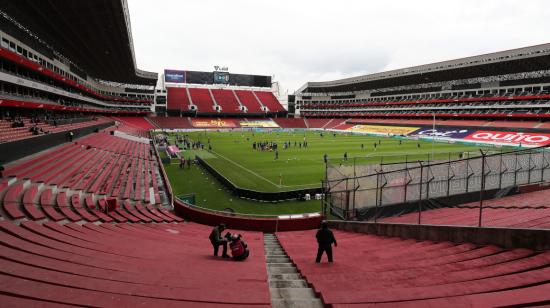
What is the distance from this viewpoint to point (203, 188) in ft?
73.9

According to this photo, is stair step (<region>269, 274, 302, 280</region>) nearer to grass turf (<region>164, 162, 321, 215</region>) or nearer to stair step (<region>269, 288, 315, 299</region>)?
stair step (<region>269, 288, 315, 299</region>)

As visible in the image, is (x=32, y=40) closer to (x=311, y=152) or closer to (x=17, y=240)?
(x=311, y=152)

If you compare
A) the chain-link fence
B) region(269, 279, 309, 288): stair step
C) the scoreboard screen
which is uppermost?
the scoreboard screen

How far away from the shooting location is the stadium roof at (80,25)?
28.5 meters

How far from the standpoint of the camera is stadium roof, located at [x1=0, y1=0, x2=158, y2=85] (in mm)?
28484

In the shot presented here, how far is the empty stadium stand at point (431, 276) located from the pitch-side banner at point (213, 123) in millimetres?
83662

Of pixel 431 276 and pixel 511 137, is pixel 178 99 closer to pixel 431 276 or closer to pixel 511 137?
pixel 511 137

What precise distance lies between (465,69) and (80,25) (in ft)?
232

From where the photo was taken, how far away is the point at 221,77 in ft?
379

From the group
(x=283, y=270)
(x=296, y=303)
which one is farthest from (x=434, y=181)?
(x=296, y=303)

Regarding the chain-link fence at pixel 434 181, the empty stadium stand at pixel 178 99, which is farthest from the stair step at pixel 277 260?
the empty stadium stand at pixel 178 99

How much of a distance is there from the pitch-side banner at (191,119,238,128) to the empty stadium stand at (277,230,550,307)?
8366 cm

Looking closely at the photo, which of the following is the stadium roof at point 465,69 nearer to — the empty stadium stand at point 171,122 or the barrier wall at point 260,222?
the empty stadium stand at point 171,122

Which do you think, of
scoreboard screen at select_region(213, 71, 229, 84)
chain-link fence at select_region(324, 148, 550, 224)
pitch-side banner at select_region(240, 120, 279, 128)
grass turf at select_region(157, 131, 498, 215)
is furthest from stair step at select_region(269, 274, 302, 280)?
scoreboard screen at select_region(213, 71, 229, 84)
